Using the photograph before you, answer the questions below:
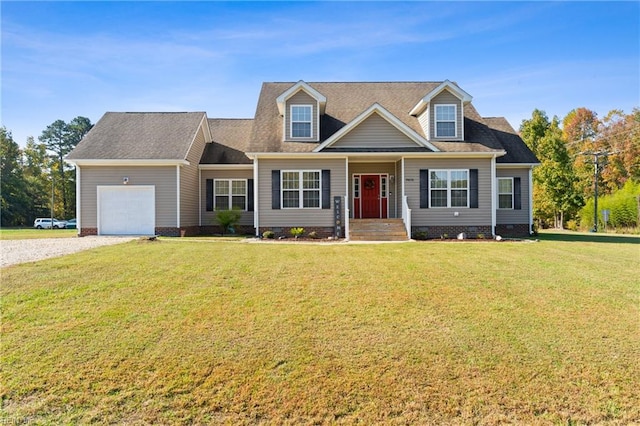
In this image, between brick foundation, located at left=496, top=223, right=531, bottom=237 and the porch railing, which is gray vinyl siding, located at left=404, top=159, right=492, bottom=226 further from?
brick foundation, located at left=496, top=223, right=531, bottom=237

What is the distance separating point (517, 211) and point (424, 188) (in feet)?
17.8

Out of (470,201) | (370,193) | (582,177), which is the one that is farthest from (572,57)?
(582,177)

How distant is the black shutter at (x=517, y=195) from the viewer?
57.9ft

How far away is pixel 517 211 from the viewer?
57.9 feet

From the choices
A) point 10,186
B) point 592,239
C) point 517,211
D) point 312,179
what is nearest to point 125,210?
point 312,179

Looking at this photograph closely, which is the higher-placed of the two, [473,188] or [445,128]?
[445,128]

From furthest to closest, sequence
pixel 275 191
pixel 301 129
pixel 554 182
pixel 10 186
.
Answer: pixel 10 186
pixel 554 182
pixel 301 129
pixel 275 191

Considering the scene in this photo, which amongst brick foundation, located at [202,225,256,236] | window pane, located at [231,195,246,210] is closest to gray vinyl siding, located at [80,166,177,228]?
brick foundation, located at [202,225,256,236]

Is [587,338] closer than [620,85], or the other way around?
[587,338]

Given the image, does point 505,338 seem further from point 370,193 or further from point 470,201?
point 370,193

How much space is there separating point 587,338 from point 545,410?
1.75m

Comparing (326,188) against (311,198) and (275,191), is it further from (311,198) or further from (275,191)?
(275,191)

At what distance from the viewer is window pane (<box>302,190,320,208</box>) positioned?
51.6ft

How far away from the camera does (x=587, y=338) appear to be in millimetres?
4691
